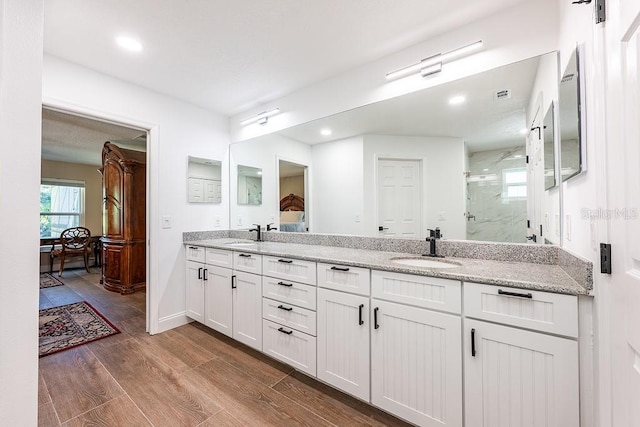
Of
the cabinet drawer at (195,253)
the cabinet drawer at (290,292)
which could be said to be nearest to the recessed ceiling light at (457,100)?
the cabinet drawer at (290,292)

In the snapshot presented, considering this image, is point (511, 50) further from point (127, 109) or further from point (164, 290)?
point (164, 290)

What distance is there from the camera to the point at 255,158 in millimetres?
3285

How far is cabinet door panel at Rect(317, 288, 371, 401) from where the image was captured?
1.63 m

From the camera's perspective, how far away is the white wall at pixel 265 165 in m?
2.88

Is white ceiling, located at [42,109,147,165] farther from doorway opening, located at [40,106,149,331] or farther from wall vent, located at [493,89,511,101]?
wall vent, located at [493,89,511,101]

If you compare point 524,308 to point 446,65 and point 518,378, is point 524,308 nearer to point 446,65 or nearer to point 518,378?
point 518,378

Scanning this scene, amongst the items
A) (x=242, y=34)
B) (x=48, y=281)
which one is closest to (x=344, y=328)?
(x=242, y=34)

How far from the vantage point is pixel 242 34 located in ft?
6.27

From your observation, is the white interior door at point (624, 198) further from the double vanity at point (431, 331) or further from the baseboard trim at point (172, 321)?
the baseboard trim at point (172, 321)

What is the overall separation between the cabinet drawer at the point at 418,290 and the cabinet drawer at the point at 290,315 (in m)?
0.54

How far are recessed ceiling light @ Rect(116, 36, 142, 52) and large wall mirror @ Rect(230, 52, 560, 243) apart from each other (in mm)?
1347

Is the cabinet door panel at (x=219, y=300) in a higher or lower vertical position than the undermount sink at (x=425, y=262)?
lower

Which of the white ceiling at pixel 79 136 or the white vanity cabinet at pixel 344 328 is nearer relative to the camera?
the white vanity cabinet at pixel 344 328

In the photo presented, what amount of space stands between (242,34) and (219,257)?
6.12ft
